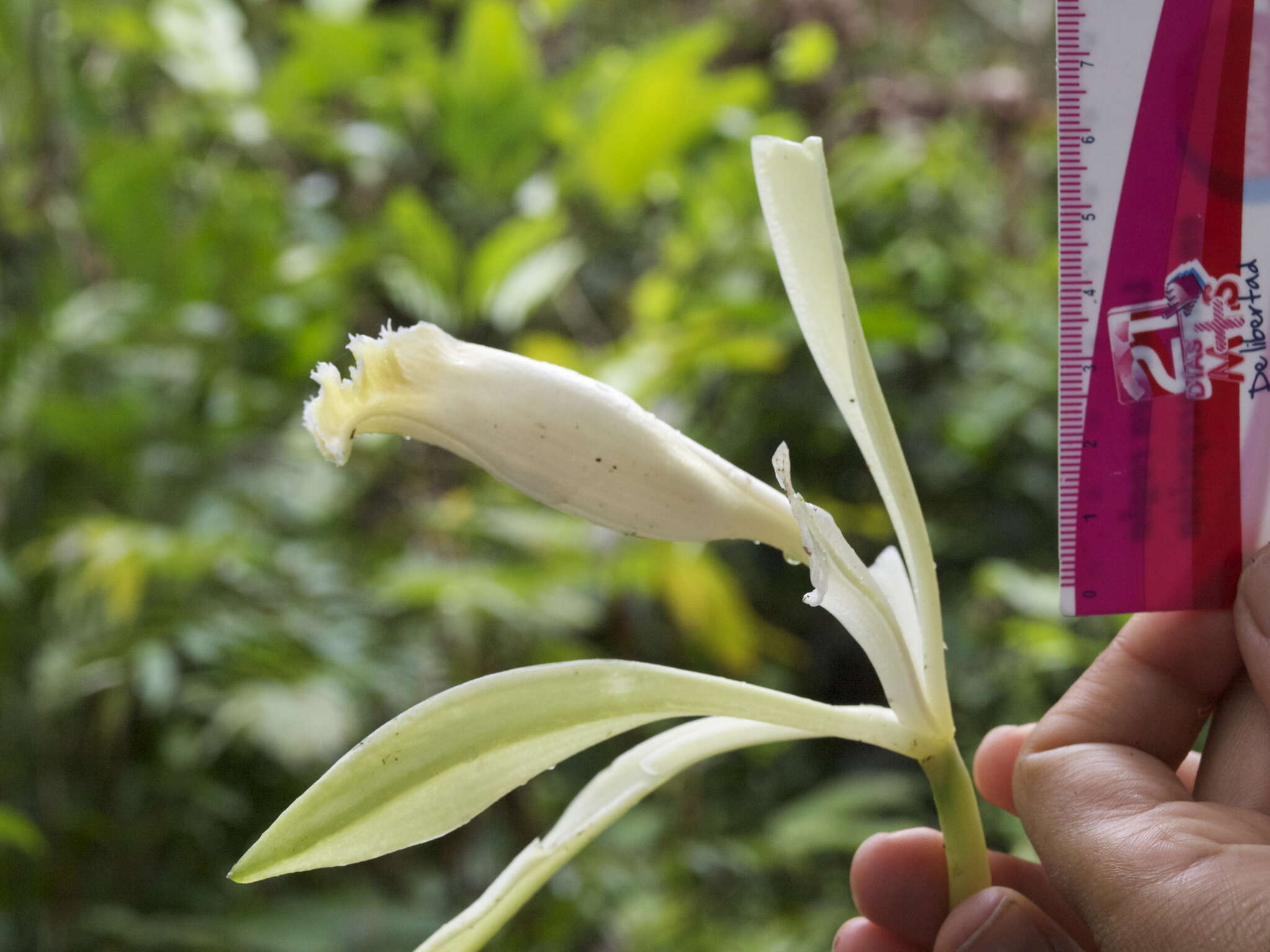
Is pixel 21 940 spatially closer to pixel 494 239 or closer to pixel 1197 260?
pixel 494 239

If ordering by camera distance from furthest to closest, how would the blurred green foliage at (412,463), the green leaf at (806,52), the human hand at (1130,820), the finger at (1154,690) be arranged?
1. the green leaf at (806,52)
2. the blurred green foliage at (412,463)
3. the finger at (1154,690)
4. the human hand at (1130,820)

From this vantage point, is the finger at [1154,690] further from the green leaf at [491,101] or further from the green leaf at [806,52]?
the green leaf at [806,52]

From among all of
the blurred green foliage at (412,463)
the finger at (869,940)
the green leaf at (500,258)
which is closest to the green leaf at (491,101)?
the blurred green foliage at (412,463)

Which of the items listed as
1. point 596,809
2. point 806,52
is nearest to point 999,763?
point 596,809

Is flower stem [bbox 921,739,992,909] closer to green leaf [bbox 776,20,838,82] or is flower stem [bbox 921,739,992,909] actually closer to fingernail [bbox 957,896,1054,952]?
fingernail [bbox 957,896,1054,952]

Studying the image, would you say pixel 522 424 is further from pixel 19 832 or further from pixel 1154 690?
pixel 19 832

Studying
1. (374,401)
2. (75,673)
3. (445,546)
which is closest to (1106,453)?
(374,401)
